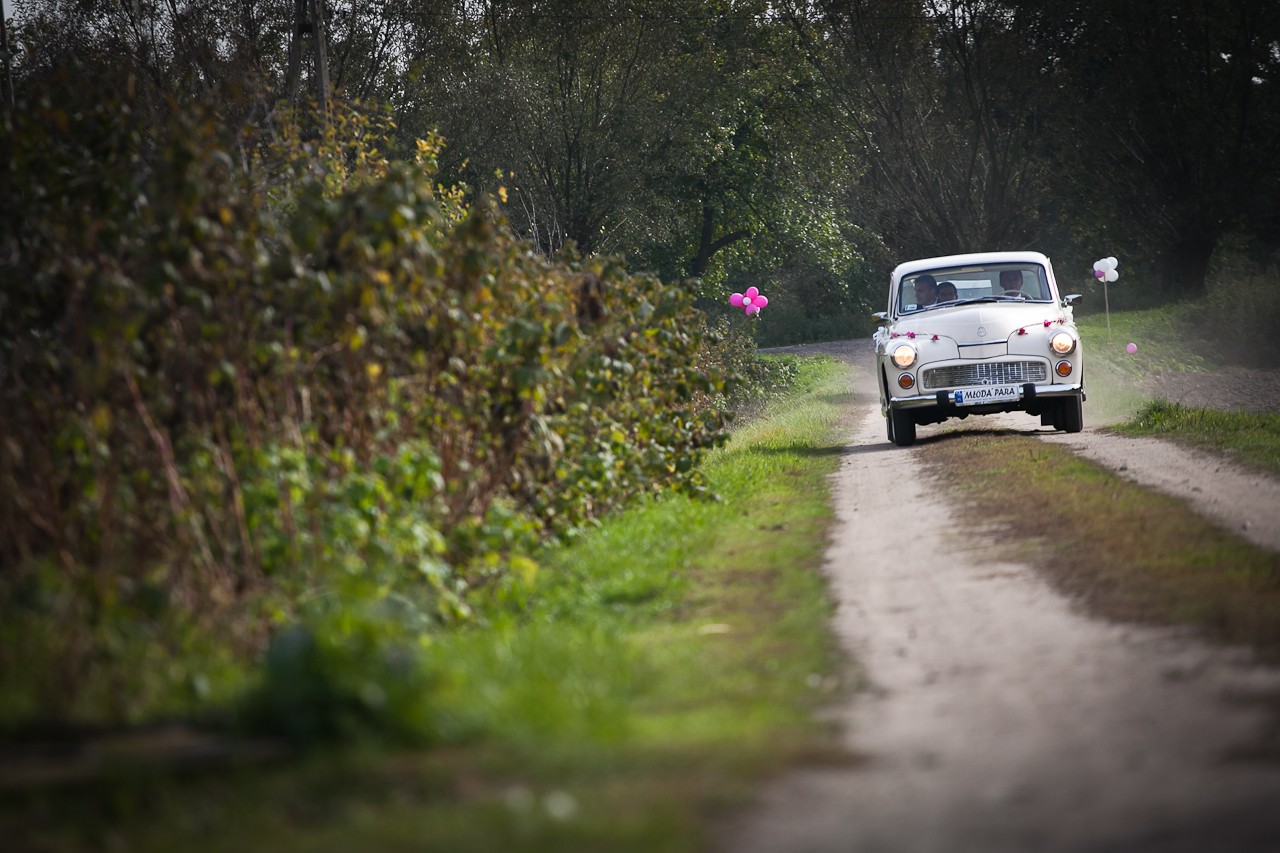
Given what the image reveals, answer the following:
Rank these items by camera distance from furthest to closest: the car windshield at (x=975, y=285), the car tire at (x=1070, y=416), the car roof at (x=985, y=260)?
the car roof at (x=985, y=260)
the car windshield at (x=975, y=285)
the car tire at (x=1070, y=416)

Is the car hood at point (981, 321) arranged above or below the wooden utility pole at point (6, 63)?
below

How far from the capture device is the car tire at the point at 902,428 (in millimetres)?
16250

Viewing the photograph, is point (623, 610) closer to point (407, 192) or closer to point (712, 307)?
point (407, 192)

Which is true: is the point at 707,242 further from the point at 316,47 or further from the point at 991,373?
the point at 991,373

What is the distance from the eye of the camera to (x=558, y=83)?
3538cm

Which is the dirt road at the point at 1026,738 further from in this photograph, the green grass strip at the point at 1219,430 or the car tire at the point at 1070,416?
the car tire at the point at 1070,416

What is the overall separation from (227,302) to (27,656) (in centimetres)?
222

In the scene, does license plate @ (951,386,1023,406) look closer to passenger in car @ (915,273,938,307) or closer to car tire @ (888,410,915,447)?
car tire @ (888,410,915,447)

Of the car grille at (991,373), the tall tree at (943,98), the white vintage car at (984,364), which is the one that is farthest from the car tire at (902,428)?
the tall tree at (943,98)

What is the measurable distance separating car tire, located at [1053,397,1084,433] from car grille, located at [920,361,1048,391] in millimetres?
617

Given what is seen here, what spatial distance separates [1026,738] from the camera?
4.88 meters

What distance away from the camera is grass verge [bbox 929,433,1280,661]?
21.5 ft

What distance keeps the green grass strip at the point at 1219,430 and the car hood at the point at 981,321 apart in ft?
5.14

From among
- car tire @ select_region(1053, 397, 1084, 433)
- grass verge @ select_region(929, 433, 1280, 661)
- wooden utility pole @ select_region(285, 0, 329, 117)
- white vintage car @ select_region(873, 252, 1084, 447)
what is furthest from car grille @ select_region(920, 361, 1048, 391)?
wooden utility pole @ select_region(285, 0, 329, 117)
